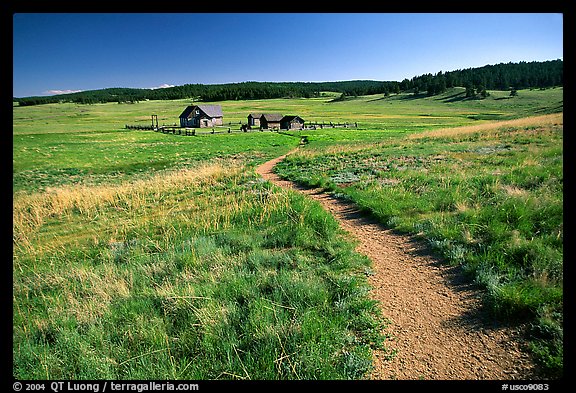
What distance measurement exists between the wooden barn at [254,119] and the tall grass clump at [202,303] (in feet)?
268

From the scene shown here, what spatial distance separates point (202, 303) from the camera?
439 cm

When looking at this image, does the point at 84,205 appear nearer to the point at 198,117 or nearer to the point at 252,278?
the point at 252,278

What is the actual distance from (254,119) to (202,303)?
87.5 metres

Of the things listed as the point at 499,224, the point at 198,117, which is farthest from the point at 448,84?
the point at 499,224

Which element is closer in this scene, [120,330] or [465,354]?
[465,354]

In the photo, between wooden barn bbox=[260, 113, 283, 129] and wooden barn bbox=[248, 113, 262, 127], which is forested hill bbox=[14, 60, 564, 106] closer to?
wooden barn bbox=[260, 113, 283, 129]

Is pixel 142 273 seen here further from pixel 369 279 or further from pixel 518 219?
pixel 518 219

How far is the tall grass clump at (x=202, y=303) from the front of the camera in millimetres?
3398

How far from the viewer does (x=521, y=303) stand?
3.94m

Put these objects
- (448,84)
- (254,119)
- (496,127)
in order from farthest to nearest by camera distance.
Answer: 1. (448,84)
2. (254,119)
3. (496,127)

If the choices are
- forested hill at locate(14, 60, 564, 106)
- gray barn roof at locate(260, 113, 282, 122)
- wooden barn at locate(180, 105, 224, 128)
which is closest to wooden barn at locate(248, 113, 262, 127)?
gray barn roof at locate(260, 113, 282, 122)

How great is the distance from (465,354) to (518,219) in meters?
4.46
